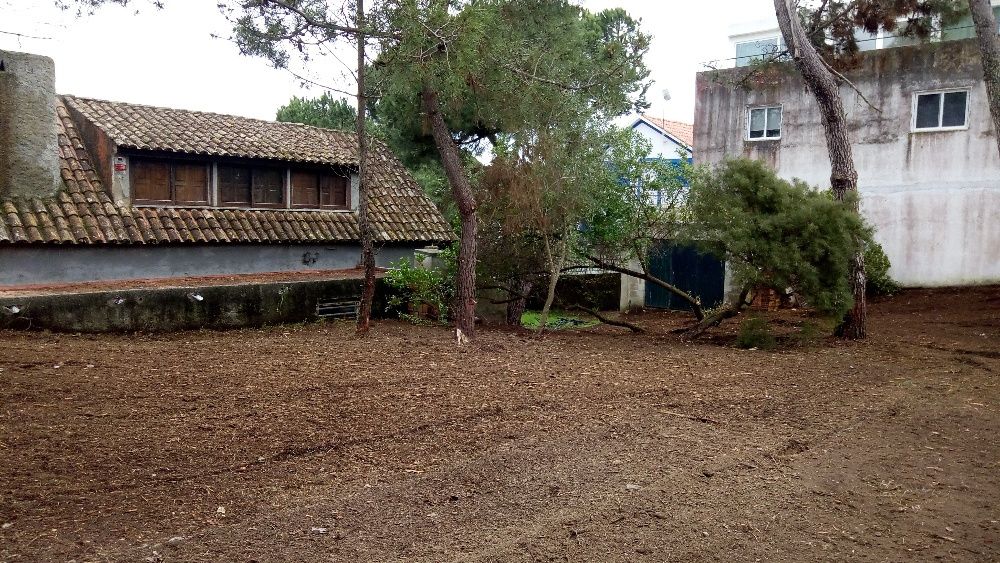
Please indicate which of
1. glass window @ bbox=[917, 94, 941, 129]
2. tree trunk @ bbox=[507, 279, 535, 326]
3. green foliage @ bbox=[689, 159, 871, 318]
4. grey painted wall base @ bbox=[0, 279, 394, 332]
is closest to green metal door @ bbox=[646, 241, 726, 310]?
glass window @ bbox=[917, 94, 941, 129]

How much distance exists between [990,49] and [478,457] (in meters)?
11.8

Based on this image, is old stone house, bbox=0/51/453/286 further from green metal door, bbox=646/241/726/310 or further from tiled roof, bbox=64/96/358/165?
green metal door, bbox=646/241/726/310

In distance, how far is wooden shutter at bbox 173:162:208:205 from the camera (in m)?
16.1

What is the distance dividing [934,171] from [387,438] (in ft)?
61.2

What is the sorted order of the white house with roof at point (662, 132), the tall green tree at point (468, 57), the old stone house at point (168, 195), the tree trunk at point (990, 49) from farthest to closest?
the white house with roof at point (662, 132) < the old stone house at point (168, 195) < the tree trunk at point (990, 49) < the tall green tree at point (468, 57)

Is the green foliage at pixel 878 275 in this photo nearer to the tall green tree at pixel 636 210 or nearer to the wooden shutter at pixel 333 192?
the tall green tree at pixel 636 210

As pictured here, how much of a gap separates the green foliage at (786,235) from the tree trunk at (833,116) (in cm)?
69

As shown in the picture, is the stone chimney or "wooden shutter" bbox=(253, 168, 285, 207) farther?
"wooden shutter" bbox=(253, 168, 285, 207)

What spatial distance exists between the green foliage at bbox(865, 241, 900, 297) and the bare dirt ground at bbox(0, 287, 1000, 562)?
32.2 feet

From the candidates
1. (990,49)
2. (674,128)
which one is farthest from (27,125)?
(674,128)

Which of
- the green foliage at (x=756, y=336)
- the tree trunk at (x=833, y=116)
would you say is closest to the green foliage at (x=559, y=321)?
the green foliage at (x=756, y=336)

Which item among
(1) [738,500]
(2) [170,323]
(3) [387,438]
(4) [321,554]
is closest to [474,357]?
(3) [387,438]

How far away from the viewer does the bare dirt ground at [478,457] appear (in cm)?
455

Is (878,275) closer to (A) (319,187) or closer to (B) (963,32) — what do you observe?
(B) (963,32)
